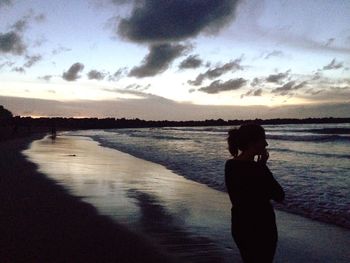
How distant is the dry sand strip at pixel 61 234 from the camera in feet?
19.1

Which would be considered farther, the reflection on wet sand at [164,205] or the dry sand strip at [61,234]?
the reflection on wet sand at [164,205]

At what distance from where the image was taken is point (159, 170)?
1777cm

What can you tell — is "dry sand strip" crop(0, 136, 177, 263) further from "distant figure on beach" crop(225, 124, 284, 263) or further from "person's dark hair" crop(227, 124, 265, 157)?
"person's dark hair" crop(227, 124, 265, 157)

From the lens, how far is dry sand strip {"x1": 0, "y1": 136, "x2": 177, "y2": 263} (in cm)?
584

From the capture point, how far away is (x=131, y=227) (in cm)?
757

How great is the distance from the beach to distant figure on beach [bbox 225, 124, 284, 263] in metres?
2.44

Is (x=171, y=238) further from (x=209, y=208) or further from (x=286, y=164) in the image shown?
(x=286, y=164)

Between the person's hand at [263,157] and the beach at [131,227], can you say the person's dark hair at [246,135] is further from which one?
the beach at [131,227]

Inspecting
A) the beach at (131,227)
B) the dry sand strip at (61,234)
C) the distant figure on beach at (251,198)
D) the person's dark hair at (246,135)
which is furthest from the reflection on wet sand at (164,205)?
the person's dark hair at (246,135)

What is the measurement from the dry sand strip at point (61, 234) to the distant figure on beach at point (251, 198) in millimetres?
2523

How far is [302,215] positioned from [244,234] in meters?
6.08

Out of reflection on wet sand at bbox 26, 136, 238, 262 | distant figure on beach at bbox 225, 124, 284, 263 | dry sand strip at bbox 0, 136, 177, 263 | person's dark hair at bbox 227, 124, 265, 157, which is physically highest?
person's dark hair at bbox 227, 124, 265, 157

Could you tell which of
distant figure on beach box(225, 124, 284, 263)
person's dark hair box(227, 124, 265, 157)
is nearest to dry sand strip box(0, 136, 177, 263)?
distant figure on beach box(225, 124, 284, 263)

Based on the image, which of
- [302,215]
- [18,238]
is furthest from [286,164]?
[18,238]
